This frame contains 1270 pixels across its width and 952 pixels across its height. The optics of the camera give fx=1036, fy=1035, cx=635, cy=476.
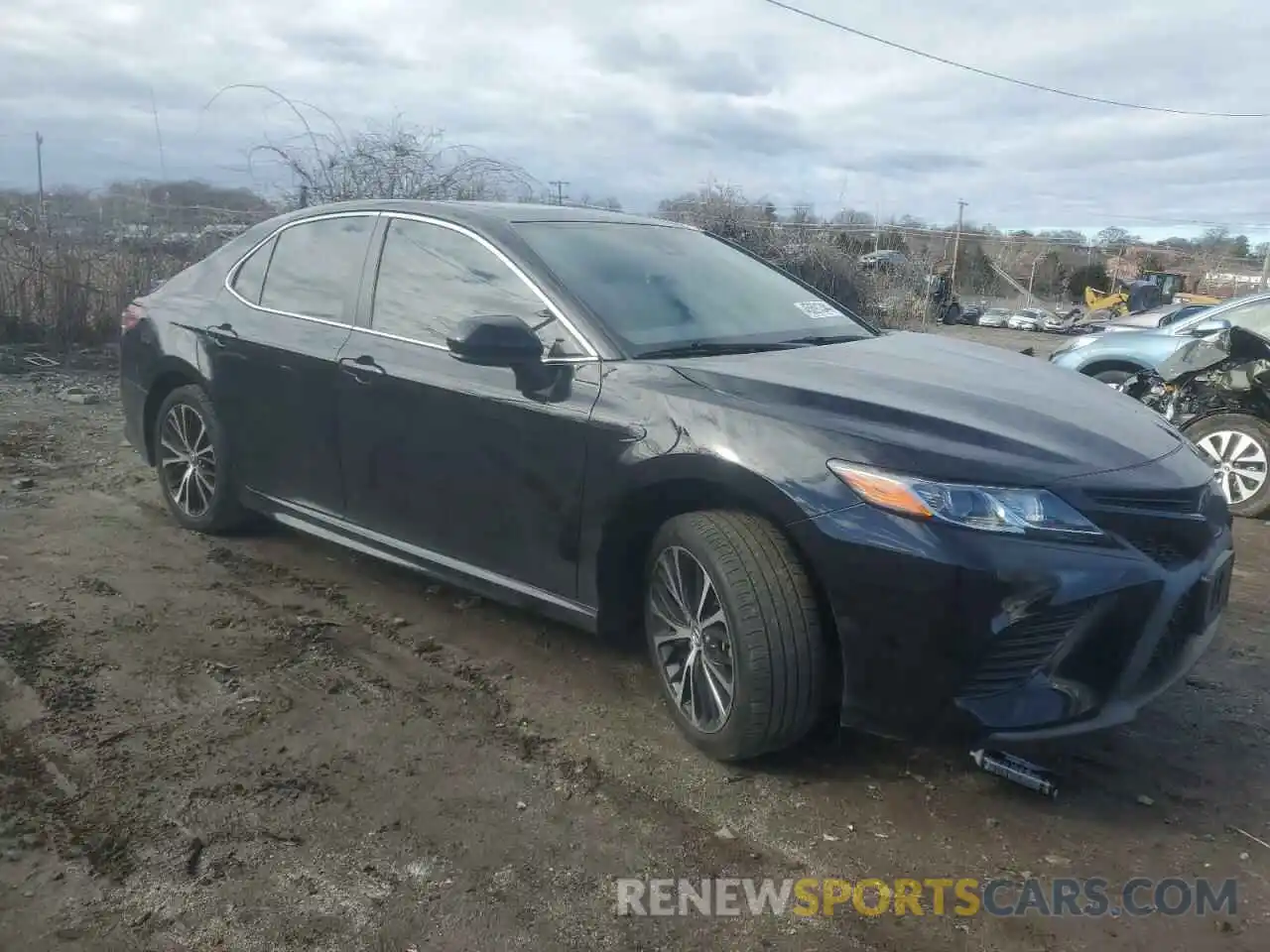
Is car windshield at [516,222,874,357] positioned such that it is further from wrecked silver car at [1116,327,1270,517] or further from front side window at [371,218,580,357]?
wrecked silver car at [1116,327,1270,517]

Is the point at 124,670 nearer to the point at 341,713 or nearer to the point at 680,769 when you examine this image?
the point at 341,713

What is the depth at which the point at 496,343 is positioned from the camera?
334 cm

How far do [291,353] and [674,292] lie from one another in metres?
1.69

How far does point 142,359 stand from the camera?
5.29 m

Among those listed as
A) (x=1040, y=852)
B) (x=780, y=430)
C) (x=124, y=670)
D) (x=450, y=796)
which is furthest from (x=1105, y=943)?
(x=124, y=670)

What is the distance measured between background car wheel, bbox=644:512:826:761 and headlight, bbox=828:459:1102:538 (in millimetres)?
386

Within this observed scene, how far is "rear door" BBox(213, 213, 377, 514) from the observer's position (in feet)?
14.0

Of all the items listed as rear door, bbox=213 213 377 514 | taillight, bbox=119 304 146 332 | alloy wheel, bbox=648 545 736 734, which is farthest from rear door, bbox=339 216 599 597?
taillight, bbox=119 304 146 332

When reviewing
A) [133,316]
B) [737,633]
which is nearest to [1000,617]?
[737,633]

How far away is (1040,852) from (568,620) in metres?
1.60

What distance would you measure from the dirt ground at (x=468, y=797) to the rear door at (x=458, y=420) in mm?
482

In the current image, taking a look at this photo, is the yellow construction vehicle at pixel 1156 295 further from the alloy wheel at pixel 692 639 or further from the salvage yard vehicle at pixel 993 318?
the alloy wheel at pixel 692 639

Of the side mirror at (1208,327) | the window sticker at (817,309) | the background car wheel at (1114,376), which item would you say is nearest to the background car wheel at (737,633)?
the window sticker at (817,309)

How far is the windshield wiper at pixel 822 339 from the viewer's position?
380 centimetres
